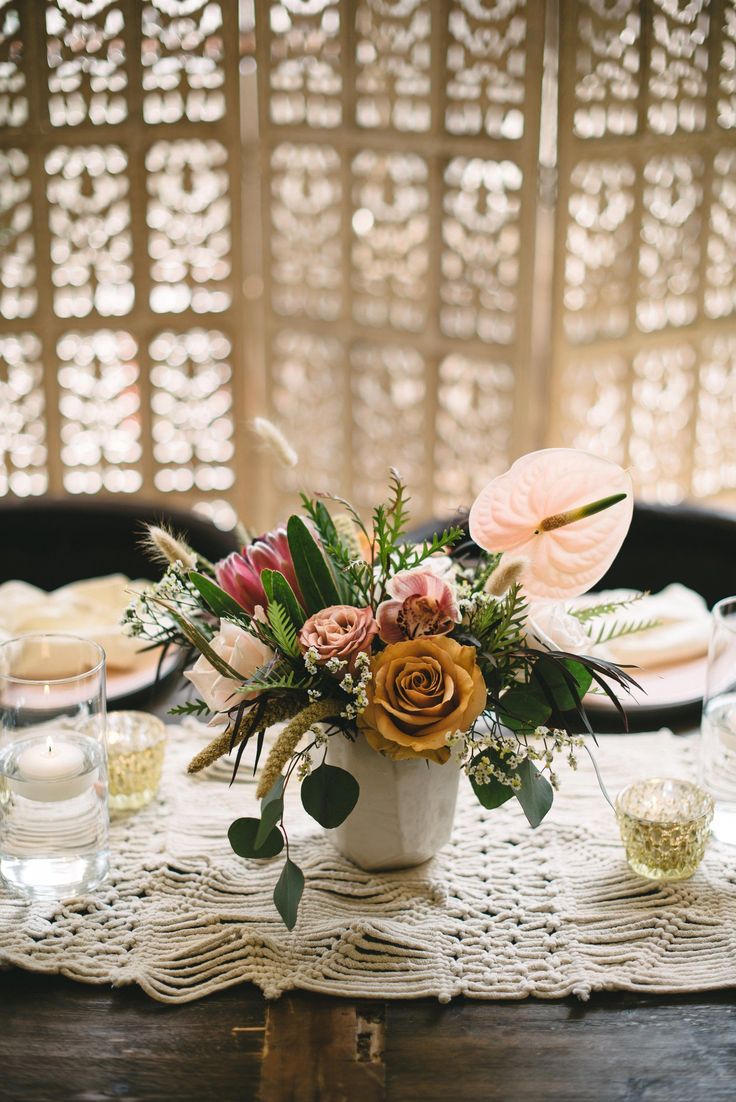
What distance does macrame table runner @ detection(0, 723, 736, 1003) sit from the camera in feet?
3.87

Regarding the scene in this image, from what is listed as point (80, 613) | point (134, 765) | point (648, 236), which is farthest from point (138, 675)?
point (648, 236)

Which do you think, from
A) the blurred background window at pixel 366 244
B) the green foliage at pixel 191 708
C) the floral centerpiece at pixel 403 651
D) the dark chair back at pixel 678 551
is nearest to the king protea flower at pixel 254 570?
the floral centerpiece at pixel 403 651

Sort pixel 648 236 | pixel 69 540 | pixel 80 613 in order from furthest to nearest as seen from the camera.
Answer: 1. pixel 648 236
2. pixel 69 540
3. pixel 80 613

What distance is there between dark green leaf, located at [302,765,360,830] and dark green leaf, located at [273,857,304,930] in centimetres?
5

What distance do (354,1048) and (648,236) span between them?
2.37 m

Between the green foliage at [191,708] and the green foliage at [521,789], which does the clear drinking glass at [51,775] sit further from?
the green foliage at [521,789]

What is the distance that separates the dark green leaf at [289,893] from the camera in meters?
1.16

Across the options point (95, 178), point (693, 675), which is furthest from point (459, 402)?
point (693, 675)

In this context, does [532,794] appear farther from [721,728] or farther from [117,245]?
[117,245]

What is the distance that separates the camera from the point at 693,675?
1.76 meters

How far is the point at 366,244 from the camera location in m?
3.10

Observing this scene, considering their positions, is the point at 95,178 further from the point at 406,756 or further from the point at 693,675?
the point at 406,756

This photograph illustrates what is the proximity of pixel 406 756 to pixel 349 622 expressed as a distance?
0.14 meters

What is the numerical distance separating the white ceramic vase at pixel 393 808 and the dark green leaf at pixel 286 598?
128 mm
